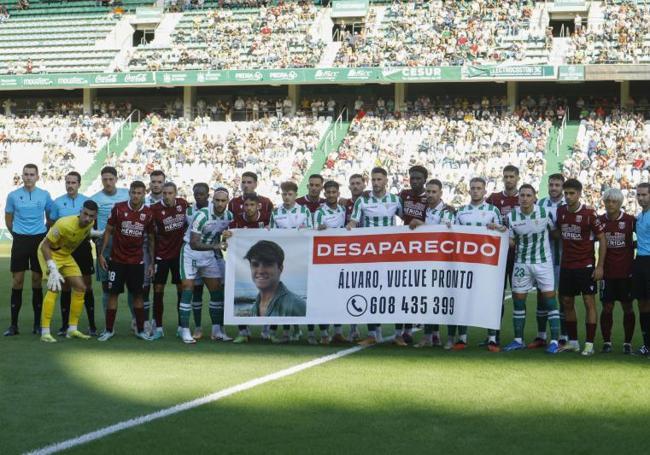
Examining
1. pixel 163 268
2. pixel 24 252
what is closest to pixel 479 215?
pixel 163 268

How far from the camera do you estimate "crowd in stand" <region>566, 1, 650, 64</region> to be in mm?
38406

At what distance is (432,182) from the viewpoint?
425 inches

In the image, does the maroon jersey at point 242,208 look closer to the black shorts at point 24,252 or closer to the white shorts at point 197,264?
the white shorts at point 197,264

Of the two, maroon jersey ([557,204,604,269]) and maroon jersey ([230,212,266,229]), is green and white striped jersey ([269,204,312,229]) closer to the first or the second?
maroon jersey ([230,212,266,229])

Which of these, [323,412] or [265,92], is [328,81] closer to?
[265,92]

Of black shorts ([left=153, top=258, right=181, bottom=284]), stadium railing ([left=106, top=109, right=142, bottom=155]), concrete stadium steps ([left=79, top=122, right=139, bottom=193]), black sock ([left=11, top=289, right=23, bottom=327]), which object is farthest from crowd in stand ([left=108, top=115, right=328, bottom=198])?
black shorts ([left=153, top=258, right=181, bottom=284])

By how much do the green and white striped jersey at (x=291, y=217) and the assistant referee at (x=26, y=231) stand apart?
305 centimetres

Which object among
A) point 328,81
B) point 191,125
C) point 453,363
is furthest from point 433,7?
point 453,363

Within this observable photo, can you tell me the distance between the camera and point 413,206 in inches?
439

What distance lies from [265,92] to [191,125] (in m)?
3.93

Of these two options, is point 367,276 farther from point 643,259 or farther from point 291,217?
point 643,259

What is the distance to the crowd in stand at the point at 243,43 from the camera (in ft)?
141

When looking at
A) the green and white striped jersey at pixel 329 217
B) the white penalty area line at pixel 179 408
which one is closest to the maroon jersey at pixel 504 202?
the green and white striped jersey at pixel 329 217

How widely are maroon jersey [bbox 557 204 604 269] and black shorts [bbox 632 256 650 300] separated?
0.47m
